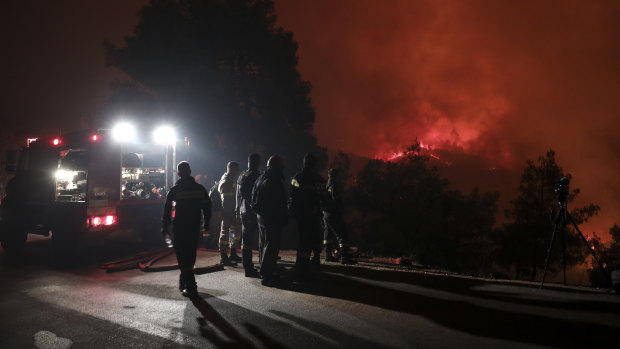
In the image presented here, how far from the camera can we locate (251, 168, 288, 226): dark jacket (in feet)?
18.8

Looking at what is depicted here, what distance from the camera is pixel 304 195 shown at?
19.5ft

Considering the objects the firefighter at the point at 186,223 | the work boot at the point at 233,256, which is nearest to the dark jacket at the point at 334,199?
the work boot at the point at 233,256

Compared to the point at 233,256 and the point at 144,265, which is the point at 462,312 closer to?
the point at 233,256

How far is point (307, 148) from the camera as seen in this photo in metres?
19.4

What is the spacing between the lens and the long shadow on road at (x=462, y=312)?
3.57 metres

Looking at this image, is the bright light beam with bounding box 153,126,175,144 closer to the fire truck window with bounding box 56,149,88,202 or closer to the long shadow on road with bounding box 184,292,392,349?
the fire truck window with bounding box 56,149,88,202

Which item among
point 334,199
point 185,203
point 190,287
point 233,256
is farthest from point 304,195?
point 233,256

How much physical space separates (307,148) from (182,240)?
47.0 ft

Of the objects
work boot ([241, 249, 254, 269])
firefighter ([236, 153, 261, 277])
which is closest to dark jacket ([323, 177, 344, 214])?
firefighter ([236, 153, 261, 277])

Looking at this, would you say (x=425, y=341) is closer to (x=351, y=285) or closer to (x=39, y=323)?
(x=351, y=285)

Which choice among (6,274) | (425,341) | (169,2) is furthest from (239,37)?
(425,341)

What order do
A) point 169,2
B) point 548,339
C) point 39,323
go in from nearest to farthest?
point 548,339, point 39,323, point 169,2

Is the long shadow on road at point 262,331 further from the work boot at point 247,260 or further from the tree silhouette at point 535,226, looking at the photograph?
the tree silhouette at point 535,226

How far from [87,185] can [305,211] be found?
4.85m
